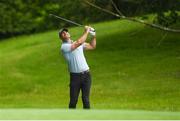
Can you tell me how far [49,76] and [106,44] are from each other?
18.9ft

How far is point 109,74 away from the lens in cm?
2870

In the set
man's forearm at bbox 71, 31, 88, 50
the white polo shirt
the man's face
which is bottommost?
the white polo shirt

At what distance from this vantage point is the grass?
2356 cm

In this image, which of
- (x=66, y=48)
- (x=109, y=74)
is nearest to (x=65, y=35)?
(x=66, y=48)

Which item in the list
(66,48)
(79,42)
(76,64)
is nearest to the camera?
(79,42)

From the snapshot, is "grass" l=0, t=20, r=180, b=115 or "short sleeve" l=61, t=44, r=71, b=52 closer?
"short sleeve" l=61, t=44, r=71, b=52

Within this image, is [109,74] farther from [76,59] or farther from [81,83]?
[76,59]

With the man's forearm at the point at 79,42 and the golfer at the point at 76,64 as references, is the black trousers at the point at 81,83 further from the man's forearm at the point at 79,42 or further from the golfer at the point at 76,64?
the man's forearm at the point at 79,42

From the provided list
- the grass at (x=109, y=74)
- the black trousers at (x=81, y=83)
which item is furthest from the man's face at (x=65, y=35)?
the grass at (x=109, y=74)

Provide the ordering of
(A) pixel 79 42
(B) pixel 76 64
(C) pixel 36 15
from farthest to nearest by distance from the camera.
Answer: (C) pixel 36 15
(B) pixel 76 64
(A) pixel 79 42

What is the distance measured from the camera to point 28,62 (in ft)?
106

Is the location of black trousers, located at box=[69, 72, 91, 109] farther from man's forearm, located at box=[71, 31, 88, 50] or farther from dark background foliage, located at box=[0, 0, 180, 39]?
dark background foliage, located at box=[0, 0, 180, 39]

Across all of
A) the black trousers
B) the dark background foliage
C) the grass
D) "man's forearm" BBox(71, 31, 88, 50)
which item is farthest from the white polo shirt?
the dark background foliage

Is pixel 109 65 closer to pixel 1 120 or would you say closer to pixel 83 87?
pixel 83 87
